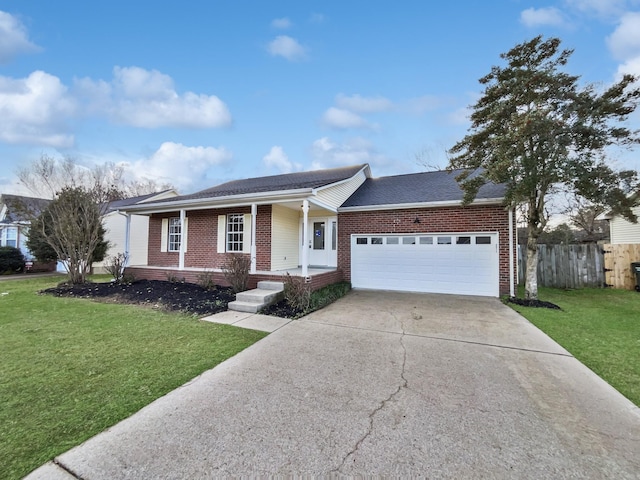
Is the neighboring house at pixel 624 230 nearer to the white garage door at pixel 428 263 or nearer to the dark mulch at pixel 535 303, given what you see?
the white garage door at pixel 428 263

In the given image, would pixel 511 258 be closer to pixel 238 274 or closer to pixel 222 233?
pixel 238 274

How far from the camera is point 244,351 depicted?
4.33m

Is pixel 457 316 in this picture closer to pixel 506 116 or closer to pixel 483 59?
pixel 506 116

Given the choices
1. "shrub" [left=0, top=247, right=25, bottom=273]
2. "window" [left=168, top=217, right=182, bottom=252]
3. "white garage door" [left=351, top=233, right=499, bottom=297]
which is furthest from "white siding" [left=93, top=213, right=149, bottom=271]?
"white garage door" [left=351, top=233, right=499, bottom=297]

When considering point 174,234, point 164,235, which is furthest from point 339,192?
point 164,235

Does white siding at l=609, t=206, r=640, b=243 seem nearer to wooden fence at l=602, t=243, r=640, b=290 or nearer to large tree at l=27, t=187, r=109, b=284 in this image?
wooden fence at l=602, t=243, r=640, b=290

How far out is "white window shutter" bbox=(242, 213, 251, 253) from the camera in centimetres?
1052

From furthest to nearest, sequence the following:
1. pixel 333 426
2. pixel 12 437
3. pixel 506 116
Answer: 1. pixel 506 116
2. pixel 333 426
3. pixel 12 437

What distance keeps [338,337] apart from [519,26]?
31.9ft

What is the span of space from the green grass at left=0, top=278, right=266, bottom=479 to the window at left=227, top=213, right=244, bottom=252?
14.6 ft

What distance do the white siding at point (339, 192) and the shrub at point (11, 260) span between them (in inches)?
754

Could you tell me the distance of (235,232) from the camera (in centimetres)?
1083

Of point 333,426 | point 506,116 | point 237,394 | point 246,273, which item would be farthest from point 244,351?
point 506,116

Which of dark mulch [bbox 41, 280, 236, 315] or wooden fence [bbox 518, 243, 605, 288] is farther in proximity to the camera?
wooden fence [bbox 518, 243, 605, 288]
